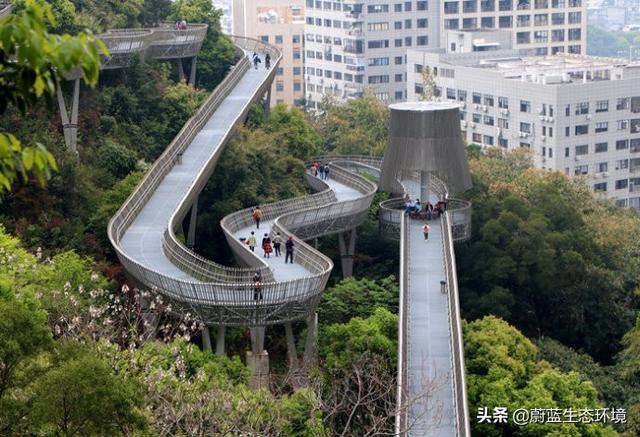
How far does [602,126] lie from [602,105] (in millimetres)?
1853

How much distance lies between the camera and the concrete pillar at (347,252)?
59.5 metres

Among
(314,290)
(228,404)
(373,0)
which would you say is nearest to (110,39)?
(314,290)

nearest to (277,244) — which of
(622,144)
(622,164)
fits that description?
(622,144)

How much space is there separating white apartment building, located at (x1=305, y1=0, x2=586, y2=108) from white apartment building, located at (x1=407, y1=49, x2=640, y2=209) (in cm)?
2997

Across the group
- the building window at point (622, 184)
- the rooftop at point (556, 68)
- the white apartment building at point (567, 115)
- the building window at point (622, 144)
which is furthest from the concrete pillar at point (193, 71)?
the building window at point (622, 184)

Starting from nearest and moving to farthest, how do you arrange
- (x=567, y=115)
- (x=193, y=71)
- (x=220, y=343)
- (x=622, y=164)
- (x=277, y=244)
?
1. (x=220, y=343)
2. (x=277, y=244)
3. (x=193, y=71)
4. (x=567, y=115)
5. (x=622, y=164)

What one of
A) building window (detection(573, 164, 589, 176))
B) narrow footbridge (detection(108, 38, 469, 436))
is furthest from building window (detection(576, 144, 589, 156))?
narrow footbridge (detection(108, 38, 469, 436))

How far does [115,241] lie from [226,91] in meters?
23.1

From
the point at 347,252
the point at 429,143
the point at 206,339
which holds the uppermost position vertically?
the point at 429,143

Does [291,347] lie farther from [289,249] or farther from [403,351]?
[403,351]

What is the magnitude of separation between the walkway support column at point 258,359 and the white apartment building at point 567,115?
6323cm

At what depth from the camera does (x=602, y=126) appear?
359 feet

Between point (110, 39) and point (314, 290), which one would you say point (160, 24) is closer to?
point (110, 39)

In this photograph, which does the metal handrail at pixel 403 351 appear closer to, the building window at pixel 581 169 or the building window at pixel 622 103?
the building window at pixel 581 169
